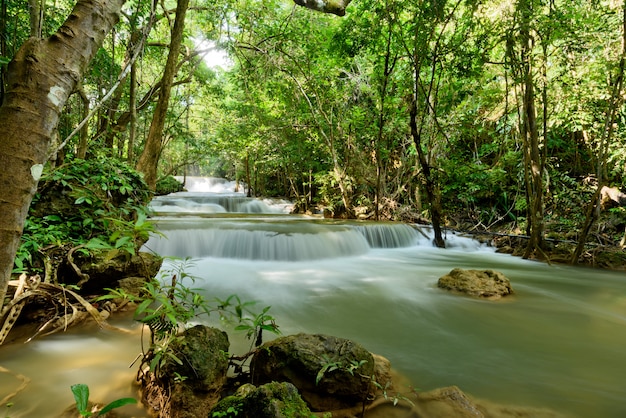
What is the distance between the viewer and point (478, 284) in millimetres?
4445

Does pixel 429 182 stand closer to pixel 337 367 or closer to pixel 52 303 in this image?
pixel 337 367

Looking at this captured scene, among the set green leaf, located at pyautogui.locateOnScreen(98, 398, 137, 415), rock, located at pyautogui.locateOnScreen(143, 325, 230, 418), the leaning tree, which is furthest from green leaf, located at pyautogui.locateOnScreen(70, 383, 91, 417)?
rock, located at pyautogui.locateOnScreen(143, 325, 230, 418)

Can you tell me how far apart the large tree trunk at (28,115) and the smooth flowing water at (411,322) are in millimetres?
1464

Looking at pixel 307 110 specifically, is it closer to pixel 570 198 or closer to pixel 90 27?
pixel 570 198

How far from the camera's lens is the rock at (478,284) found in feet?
14.1

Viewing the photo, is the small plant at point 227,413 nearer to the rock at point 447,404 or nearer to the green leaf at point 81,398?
the green leaf at point 81,398

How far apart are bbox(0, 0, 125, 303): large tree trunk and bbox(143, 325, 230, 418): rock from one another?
1135 mm

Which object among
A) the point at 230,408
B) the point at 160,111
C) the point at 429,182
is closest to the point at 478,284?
the point at 429,182

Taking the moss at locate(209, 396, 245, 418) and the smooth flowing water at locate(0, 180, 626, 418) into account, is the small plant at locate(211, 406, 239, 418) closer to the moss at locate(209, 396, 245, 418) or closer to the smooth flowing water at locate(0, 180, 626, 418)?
the moss at locate(209, 396, 245, 418)

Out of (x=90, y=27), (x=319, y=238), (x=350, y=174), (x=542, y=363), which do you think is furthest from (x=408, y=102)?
(x=90, y=27)

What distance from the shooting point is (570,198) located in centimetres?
889

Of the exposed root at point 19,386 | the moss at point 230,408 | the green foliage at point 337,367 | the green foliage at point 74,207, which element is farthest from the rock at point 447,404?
the green foliage at point 74,207

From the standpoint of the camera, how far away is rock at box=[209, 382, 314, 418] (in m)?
1.23

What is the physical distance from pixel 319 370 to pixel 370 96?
36.6 feet
